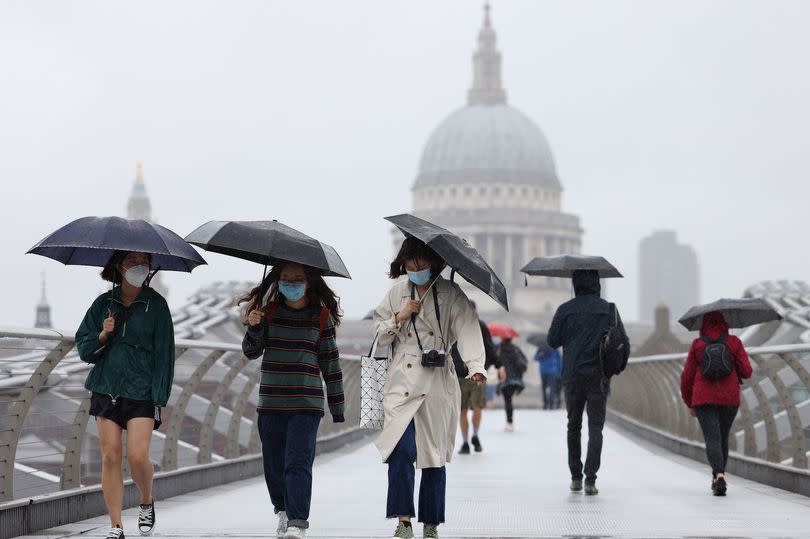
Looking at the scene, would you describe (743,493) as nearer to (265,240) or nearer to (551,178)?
(265,240)

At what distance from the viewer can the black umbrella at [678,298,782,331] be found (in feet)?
43.0

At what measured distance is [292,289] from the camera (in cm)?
871

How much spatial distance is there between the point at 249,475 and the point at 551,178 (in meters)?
154

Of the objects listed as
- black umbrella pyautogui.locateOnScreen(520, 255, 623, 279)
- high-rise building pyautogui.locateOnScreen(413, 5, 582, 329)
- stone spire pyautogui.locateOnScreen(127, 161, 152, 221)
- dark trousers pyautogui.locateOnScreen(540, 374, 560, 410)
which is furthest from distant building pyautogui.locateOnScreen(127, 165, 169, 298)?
black umbrella pyautogui.locateOnScreen(520, 255, 623, 279)

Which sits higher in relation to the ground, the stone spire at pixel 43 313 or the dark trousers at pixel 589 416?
the stone spire at pixel 43 313

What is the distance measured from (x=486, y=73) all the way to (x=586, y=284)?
547ft

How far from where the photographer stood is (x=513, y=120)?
17112cm

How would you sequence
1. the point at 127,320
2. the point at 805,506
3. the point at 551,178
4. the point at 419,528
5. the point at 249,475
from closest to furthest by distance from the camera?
the point at 127,320 → the point at 419,528 → the point at 805,506 → the point at 249,475 → the point at 551,178

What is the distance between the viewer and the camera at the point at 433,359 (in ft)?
28.7

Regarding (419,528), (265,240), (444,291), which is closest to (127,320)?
(265,240)

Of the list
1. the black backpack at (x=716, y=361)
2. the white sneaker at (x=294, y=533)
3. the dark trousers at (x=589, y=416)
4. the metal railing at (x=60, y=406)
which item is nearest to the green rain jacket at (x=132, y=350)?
the metal railing at (x=60, y=406)

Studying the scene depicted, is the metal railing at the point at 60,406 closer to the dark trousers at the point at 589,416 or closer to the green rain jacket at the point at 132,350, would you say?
the green rain jacket at the point at 132,350

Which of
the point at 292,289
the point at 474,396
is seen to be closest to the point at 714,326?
the point at 292,289

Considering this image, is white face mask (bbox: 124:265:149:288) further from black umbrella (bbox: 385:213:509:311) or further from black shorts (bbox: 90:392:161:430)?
black umbrella (bbox: 385:213:509:311)
